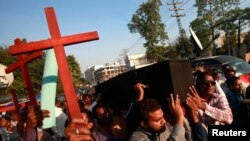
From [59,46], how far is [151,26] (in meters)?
44.2

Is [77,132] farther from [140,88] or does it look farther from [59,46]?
[140,88]

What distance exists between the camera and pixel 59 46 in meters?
2.07

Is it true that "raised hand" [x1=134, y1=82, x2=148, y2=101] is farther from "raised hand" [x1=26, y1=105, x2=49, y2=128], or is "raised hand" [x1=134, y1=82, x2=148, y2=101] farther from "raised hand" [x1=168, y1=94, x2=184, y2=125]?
"raised hand" [x1=26, y1=105, x2=49, y2=128]

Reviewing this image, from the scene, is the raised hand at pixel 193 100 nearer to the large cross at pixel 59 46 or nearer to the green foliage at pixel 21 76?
the large cross at pixel 59 46

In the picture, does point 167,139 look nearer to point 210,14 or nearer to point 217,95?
point 217,95

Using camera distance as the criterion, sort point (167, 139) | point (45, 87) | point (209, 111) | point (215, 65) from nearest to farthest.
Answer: point (45, 87) < point (167, 139) < point (209, 111) < point (215, 65)

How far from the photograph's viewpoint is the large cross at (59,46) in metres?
2.00

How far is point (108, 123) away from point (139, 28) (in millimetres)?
42617

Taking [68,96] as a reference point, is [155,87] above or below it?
below

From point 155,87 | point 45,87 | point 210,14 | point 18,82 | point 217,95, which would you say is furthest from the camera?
point 210,14

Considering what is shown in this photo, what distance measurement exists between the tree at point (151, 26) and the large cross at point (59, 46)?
4177cm

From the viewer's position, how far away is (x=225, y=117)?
12.0 ft

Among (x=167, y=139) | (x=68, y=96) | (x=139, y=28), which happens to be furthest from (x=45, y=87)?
(x=139, y=28)

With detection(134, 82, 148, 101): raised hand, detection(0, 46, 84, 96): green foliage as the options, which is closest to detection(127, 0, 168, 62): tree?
detection(0, 46, 84, 96): green foliage
